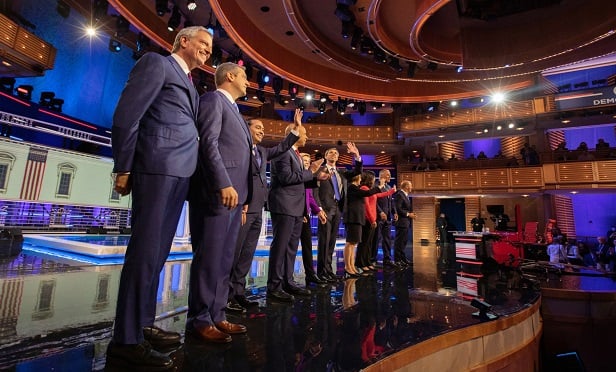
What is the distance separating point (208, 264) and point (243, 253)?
77 centimetres

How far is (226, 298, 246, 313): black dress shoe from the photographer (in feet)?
6.45

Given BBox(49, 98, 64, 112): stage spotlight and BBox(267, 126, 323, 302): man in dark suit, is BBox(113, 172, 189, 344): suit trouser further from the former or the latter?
BBox(49, 98, 64, 112): stage spotlight

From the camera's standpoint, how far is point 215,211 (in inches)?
59.6

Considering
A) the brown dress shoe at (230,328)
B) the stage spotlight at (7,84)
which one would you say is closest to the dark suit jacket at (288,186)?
the brown dress shoe at (230,328)

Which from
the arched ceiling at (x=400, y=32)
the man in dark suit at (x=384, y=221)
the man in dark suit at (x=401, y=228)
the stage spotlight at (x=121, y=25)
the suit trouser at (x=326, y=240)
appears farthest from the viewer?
the stage spotlight at (x=121, y=25)

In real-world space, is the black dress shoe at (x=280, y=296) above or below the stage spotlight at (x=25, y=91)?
below

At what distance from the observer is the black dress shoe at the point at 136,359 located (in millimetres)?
1108

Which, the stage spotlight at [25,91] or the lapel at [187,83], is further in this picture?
the stage spotlight at [25,91]

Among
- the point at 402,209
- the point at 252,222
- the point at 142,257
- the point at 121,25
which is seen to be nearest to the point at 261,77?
the point at 121,25

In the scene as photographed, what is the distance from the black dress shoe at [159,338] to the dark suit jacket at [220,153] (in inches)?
24.8

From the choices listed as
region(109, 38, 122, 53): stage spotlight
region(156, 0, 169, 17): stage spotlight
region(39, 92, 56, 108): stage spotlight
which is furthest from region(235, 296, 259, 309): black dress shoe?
region(39, 92, 56, 108): stage spotlight

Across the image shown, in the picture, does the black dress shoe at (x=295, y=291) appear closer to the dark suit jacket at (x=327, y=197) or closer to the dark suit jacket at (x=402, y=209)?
the dark suit jacket at (x=327, y=197)

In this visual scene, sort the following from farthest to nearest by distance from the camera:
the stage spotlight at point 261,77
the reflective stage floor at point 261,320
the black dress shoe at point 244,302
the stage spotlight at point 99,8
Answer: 1. the stage spotlight at point 261,77
2. the stage spotlight at point 99,8
3. the black dress shoe at point 244,302
4. the reflective stage floor at point 261,320

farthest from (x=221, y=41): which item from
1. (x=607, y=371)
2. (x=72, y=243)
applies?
(x=607, y=371)
